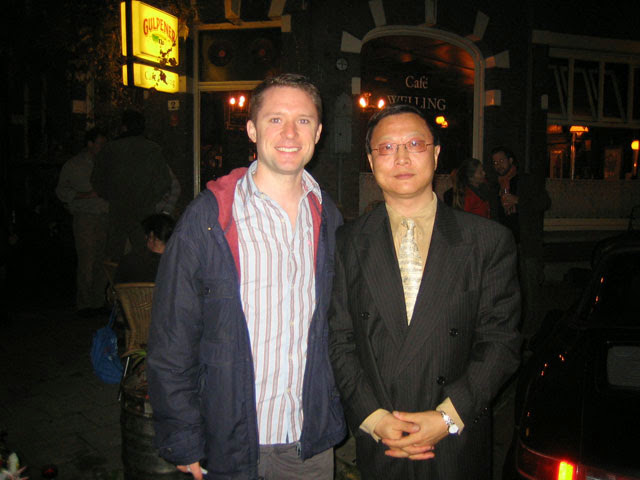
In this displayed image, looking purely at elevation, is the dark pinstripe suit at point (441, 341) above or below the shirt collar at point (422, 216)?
below

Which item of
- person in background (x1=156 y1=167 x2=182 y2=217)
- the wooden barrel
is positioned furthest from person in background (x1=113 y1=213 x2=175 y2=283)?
person in background (x1=156 y1=167 x2=182 y2=217)

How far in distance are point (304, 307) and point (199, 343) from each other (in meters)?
0.42

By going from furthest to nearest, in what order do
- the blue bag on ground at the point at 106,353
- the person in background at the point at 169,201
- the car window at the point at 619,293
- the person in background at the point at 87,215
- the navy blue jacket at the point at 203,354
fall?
1. the person in background at the point at 87,215
2. the person in background at the point at 169,201
3. the blue bag on ground at the point at 106,353
4. the car window at the point at 619,293
5. the navy blue jacket at the point at 203,354

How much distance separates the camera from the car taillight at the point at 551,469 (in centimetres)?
197

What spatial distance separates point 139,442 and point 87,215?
4638 millimetres

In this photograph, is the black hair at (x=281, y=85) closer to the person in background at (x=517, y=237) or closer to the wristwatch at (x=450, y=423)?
the wristwatch at (x=450, y=423)

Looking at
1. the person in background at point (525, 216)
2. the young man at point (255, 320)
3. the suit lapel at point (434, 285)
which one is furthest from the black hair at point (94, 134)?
the suit lapel at point (434, 285)

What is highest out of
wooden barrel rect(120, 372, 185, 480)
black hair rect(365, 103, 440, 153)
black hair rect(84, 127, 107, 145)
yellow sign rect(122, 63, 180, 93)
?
yellow sign rect(122, 63, 180, 93)

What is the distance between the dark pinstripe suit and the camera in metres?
1.95

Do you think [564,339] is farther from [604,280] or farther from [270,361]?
[270,361]

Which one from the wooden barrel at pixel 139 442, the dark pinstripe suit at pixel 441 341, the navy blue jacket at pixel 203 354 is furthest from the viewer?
the wooden barrel at pixel 139 442

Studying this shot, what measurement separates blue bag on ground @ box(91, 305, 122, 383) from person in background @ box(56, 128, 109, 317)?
2620mm

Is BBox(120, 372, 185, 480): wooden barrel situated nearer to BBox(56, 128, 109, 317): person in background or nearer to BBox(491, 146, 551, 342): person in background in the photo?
BBox(491, 146, 551, 342): person in background

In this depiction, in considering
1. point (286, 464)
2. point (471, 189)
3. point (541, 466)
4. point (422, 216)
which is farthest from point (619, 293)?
point (471, 189)
